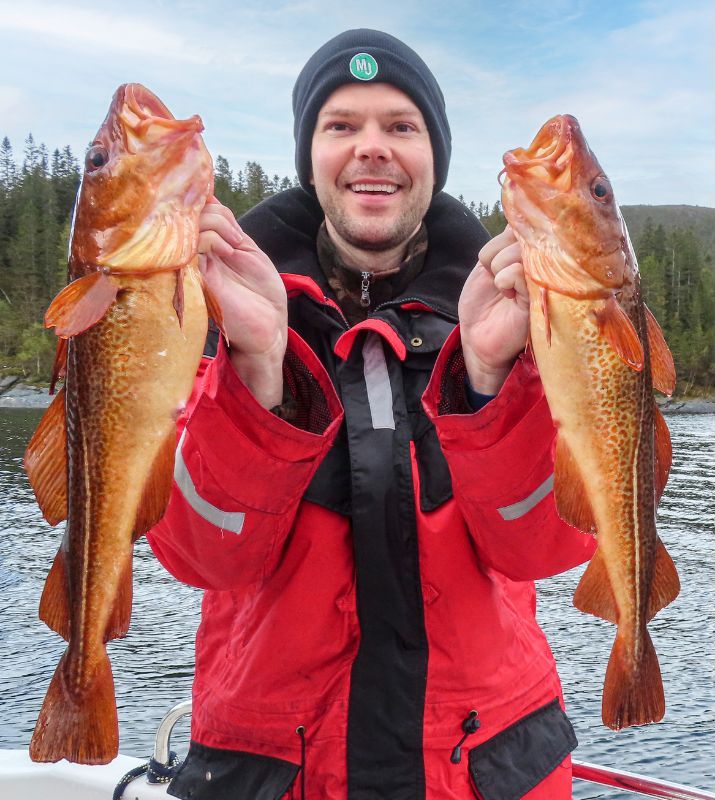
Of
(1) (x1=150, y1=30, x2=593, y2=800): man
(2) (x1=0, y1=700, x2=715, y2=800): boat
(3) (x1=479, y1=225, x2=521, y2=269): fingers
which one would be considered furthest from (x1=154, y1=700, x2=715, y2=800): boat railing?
(3) (x1=479, y1=225, x2=521, y2=269): fingers

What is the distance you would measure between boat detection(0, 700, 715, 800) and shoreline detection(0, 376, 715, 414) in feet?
216

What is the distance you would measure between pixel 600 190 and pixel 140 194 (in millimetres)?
1402

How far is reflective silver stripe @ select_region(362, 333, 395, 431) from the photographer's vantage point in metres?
3.34

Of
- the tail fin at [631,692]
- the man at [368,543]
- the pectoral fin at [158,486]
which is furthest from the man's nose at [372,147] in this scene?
the tail fin at [631,692]

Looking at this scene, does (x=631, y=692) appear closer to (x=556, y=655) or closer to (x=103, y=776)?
(x=103, y=776)

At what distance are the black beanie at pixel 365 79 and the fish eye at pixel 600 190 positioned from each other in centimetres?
169

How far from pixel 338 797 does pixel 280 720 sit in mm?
343

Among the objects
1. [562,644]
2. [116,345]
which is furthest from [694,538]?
[116,345]

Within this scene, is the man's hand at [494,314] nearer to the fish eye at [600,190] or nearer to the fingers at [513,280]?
the fingers at [513,280]

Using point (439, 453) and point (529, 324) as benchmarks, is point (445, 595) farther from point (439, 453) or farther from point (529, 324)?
point (529, 324)

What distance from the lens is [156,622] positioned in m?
16.5

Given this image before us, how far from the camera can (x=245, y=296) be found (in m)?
2.77

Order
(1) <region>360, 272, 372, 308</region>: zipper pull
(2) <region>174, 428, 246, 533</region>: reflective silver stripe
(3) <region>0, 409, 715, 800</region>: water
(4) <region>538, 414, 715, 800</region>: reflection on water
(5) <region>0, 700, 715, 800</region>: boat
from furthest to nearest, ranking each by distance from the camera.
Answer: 1. (3) <region>0, 409, 715, 800</region>: water
2. (4) <region>538, 414, 715, 800</region>: reflection on water
3. (5) <region>0, 700, 715, 800</region>: boat
4. (1) <region>360, 272, 372, 308</region>: zipper pull
5. (2) <region>174, 428, 246, 533</region>: reflective silver stripe

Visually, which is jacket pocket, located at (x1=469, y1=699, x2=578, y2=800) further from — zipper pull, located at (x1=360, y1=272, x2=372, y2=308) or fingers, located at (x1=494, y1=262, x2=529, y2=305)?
zipper pull, located at (x1=360, y1=272, x2=372, y2=308)
